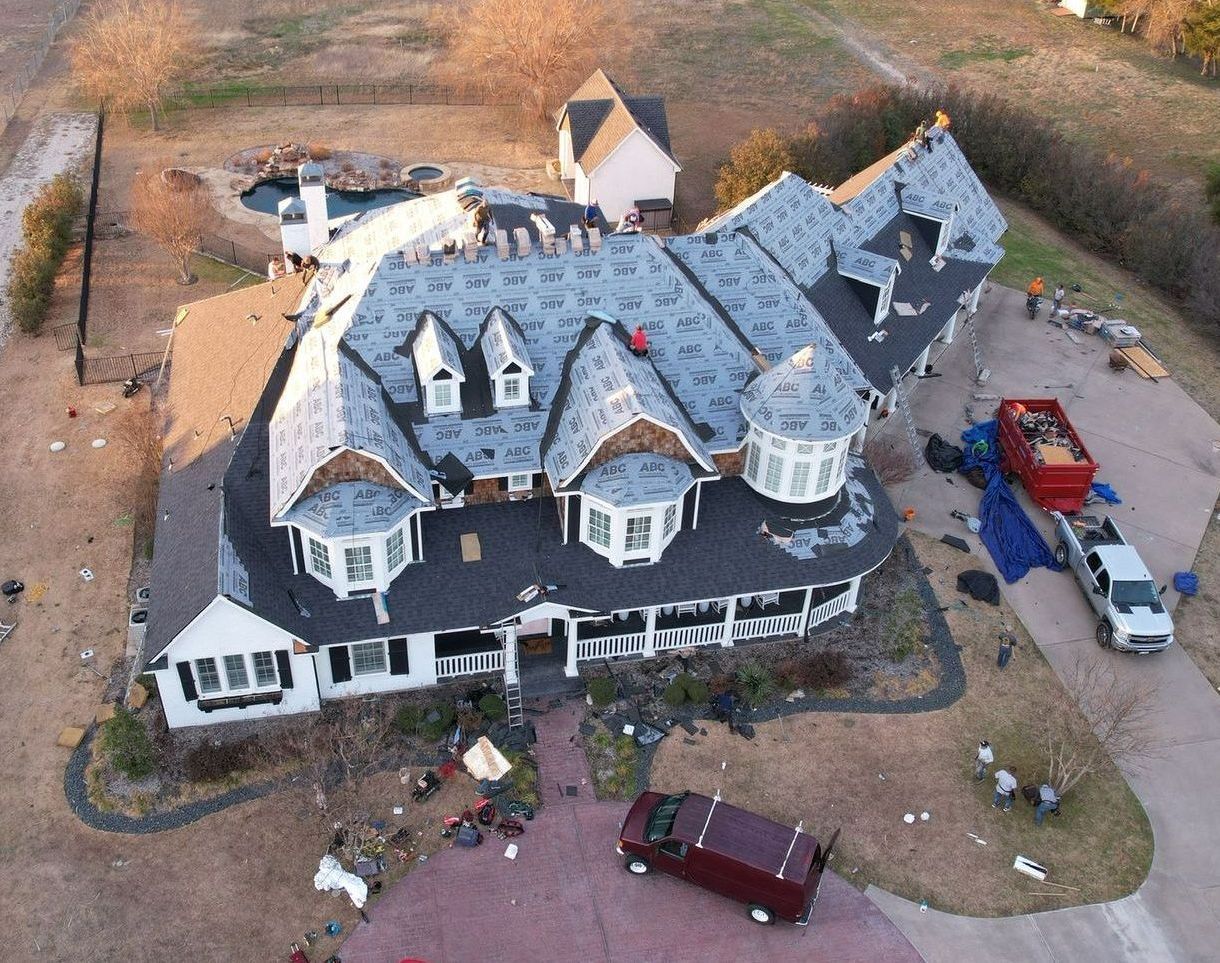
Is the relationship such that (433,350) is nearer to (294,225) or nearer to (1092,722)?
(294,225)

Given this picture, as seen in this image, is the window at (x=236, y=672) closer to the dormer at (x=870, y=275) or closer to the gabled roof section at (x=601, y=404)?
the gabled roof section at (x=601, y=404)

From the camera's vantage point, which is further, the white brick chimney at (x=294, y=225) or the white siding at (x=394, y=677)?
the white brick chimney at (x=294, y=225)

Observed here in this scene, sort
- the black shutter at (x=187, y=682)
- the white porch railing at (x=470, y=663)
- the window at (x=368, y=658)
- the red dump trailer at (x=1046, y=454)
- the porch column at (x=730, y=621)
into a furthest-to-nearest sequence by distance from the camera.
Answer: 1. the red dump trailer at (x=1046, y=454)
2. the porch column at (x=730, y=621)
3. the white porch railing at (x=470, y=663)
4. the window at (x=368, y=658)
5. the black shutter at (x=187, y=682)

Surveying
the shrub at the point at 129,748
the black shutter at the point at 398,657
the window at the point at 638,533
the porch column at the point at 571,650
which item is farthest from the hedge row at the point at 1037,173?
the shrub at the point at 129,748

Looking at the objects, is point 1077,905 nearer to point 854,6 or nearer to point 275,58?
point 275,58

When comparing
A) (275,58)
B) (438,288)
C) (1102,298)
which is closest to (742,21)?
(275,58)

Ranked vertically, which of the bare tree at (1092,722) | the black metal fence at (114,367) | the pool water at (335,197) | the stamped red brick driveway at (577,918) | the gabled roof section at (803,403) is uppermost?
the gabled roof section at (803,403)

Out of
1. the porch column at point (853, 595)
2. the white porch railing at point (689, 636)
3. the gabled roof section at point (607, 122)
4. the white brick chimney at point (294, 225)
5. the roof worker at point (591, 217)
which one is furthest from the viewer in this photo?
the gabled roof section at point (607, 122)

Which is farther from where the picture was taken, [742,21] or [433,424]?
[742,21]
